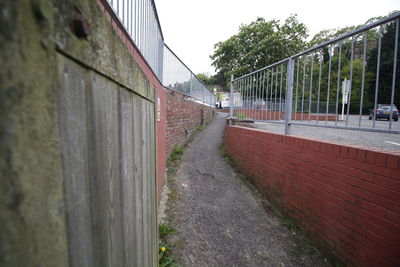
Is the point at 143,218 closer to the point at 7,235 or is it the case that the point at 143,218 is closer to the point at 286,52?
the point at 7,235

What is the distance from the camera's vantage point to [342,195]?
2.21 meters

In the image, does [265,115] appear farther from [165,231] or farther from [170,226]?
[165,231]

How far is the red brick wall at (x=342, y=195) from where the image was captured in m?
1.77

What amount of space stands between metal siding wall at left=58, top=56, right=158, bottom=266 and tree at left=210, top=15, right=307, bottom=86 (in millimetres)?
23771

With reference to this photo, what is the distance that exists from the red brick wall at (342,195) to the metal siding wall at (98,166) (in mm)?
2106

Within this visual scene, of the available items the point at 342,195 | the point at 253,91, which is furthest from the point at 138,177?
the point at 253,91

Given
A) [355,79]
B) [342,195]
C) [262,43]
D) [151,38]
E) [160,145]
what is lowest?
[342,195]

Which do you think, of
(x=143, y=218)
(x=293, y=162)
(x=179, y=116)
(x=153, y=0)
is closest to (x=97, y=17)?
(x=143, y=218)

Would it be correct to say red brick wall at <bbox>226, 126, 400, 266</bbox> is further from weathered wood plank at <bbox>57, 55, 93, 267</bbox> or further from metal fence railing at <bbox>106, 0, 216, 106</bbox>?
metal fence railing at <bbox>106, 0, 216, 106</bbox>

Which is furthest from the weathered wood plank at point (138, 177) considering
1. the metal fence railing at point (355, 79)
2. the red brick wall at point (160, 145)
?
the metal fence railing at point (355, 79)

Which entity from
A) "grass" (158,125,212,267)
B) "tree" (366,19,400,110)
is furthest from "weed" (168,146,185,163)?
"tree" (366,19,400,110)

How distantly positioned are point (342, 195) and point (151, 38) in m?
3.61

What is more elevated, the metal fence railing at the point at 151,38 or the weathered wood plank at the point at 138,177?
the metal fence railing at the point at 151,38

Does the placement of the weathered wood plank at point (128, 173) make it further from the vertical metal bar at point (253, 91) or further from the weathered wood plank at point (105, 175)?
the vertical metal bar at point (253, 91)
